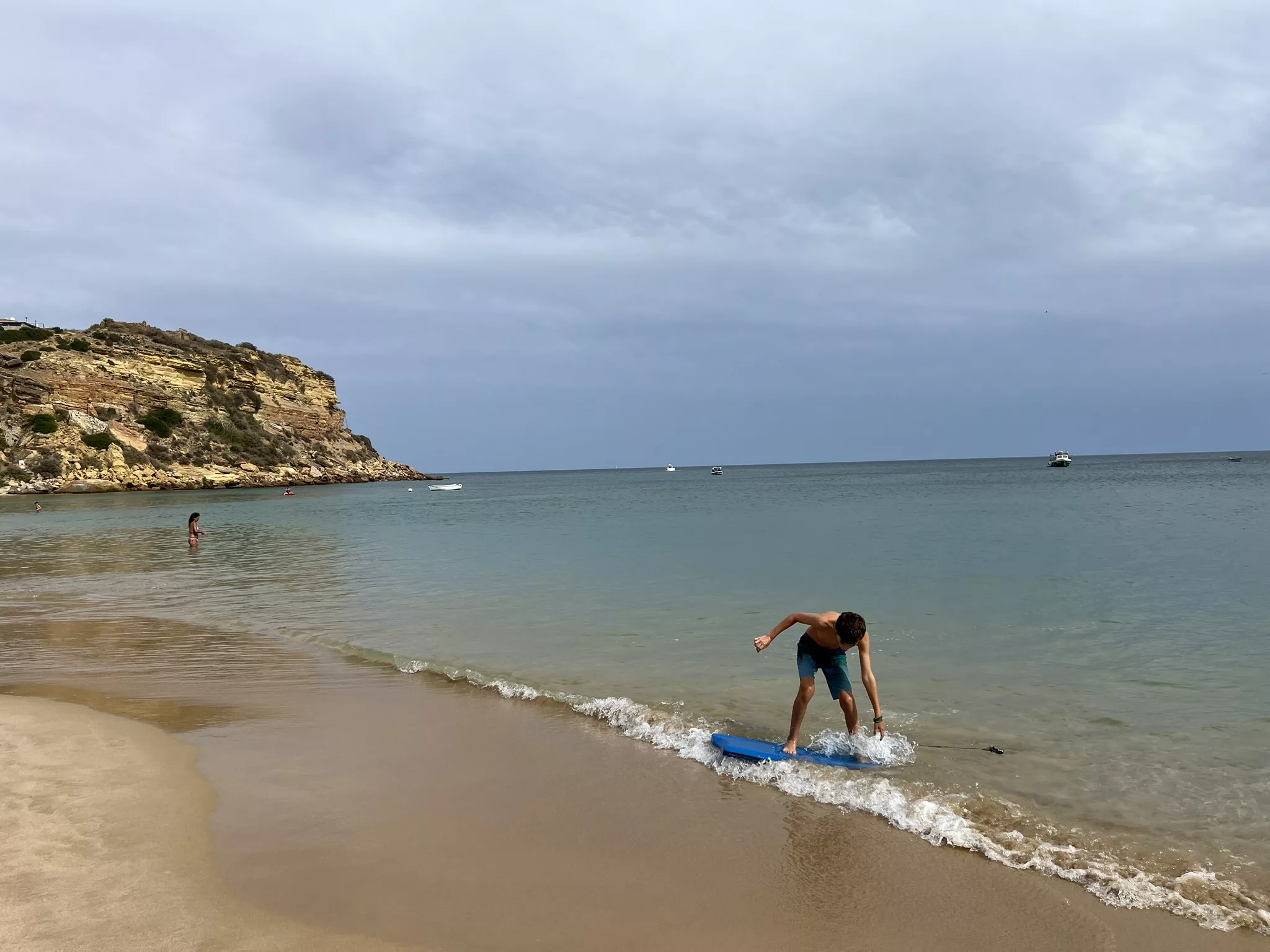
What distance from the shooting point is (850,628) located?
607 cm

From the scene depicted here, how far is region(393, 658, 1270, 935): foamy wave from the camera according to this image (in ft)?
13.6

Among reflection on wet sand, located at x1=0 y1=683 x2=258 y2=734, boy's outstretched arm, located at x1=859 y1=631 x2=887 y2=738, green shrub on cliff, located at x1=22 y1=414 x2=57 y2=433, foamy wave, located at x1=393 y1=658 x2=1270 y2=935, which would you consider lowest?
foamy wave, located at x1=393 y1=658 x2=1270 y2=935

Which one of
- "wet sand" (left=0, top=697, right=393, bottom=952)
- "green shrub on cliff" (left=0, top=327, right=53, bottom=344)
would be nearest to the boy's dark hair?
"wet sand" (left=0, top=697, right=393, bottom=952)

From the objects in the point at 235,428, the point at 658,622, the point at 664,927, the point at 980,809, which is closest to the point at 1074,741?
the point at 980,809

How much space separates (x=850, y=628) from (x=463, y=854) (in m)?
3.29

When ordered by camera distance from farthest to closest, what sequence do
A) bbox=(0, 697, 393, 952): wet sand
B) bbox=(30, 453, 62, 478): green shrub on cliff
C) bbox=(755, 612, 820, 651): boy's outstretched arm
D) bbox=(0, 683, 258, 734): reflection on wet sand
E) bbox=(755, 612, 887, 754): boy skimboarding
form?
bbox=(30, 453, 62, 478): green shrub on cliff
bbox=(0, 683, 258, 734): reflection on wet sand
bbox=(755, 612, 820, 651): boy's outstretched arm
bbox=(755, 612, 887, 754): boy skimboarding
bbox=(0, 697, 393, 952): wet sand

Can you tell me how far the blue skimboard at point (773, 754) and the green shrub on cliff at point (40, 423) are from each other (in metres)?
77.3

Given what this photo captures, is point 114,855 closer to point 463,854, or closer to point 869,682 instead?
point 463,854

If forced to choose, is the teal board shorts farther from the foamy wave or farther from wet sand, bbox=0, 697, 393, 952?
wet sand, bbox=0, 697, 393, 952

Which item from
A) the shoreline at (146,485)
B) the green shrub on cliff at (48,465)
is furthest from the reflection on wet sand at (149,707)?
the green shrub on cliff at (48,465)

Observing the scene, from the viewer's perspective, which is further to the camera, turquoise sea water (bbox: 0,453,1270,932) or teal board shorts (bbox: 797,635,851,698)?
teal board shorts (bbox: 797,635,851,698)

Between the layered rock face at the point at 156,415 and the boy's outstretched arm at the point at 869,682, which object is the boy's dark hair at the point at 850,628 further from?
the layered rock face at the point at 156,415

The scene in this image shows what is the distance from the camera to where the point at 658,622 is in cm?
1198

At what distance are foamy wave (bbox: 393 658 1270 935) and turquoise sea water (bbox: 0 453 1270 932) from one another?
0.07ft
